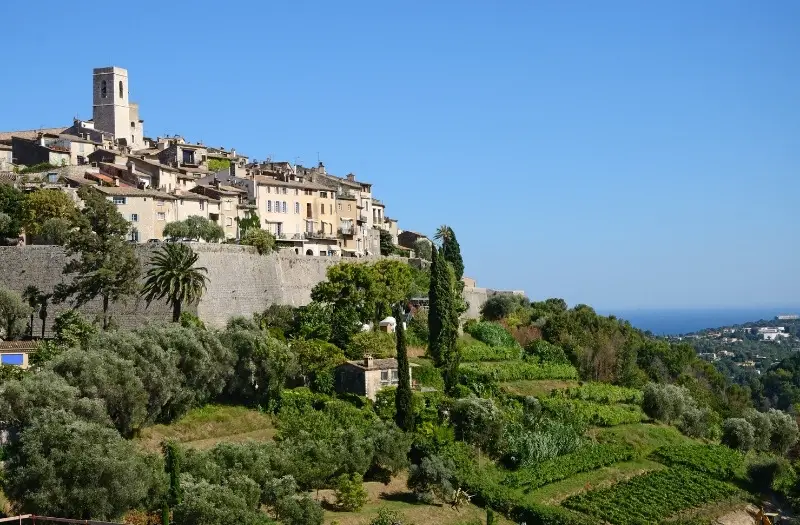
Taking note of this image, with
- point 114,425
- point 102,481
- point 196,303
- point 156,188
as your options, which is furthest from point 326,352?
point 156,188

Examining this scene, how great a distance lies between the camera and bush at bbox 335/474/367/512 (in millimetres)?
36688

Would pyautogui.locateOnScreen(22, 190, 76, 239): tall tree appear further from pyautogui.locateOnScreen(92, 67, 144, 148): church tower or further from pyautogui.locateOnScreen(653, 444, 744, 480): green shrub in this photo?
pyautogui.locateOnScreen(92, 67, 144, 148): church tower

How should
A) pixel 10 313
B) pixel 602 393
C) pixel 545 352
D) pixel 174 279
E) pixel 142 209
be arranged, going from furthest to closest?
1. pixel 545 352
2. pixel 142 209
3. pixel 602 393
4. pixel 10 313
5. pixel 174 279

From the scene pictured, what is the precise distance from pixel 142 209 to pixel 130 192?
3.69 ft

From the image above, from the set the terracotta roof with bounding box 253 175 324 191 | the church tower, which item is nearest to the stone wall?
the terracotta roof with bounding box 253 175 324 191

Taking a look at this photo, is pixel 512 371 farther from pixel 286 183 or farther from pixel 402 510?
pixel 286 183

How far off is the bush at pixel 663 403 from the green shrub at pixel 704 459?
3351mm

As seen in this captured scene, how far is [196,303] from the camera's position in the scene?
163 feet

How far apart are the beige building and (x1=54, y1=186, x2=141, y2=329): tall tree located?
9.75 metres

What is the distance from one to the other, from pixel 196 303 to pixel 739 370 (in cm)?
14922

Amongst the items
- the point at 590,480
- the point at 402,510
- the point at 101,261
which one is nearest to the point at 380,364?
the point at 402,510

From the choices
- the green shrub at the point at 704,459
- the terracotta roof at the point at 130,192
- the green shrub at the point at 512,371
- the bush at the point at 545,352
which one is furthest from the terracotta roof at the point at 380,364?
the terracotta roof at the point at 130,192

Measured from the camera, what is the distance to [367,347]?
163 ft

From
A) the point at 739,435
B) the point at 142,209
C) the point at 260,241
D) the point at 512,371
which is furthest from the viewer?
the point at 142,209
